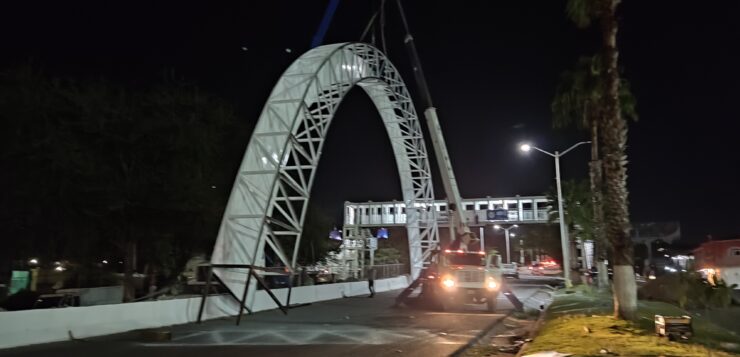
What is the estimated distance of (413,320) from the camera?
20.8m

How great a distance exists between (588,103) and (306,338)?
14041 millimetres

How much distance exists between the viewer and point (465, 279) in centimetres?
2564

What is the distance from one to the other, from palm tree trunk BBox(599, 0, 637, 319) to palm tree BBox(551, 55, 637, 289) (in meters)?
0.62

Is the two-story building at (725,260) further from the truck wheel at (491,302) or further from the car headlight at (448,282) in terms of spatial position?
the car headlight at (448,282)

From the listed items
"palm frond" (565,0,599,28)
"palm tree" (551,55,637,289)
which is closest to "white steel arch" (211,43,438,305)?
"palm tree" (551,55,637,289)

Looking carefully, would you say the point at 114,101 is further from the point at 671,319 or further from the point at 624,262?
the point at 671,319

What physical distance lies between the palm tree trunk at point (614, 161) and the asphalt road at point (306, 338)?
4.45 m

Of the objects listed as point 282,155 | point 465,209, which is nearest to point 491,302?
Answer: point 282,155

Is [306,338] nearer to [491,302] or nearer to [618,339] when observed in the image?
[618,339]

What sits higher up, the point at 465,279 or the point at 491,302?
the point at 465,279

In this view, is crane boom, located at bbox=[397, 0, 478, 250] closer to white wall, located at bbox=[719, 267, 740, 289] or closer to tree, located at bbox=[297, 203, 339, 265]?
tree, located at bbox=[297, 203, 339, 265]

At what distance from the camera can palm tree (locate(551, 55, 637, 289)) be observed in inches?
728

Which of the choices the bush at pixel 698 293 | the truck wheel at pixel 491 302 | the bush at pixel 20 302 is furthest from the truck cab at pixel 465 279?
the bush at pixel 20 302

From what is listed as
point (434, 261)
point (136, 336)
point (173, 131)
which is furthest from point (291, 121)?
point (136, 336)
